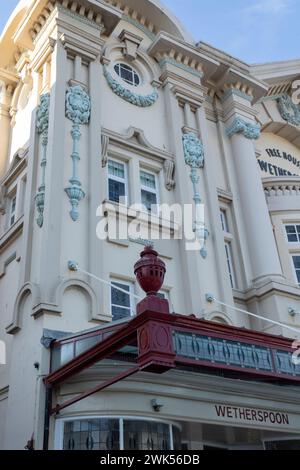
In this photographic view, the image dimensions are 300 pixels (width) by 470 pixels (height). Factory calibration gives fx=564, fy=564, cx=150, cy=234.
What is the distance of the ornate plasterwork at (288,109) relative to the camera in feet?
78.4

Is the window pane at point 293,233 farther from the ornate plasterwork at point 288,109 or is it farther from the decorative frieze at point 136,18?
the decorative frieze at point 136,18

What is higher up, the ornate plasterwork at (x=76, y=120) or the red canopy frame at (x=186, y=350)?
the ornate plasterwork at (x=76, y=120)

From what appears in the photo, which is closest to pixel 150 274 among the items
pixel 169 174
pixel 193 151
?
pixel 169 174

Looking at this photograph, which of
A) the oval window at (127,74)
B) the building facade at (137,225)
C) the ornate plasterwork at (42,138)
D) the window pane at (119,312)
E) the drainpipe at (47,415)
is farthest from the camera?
the oval window at (127,74)

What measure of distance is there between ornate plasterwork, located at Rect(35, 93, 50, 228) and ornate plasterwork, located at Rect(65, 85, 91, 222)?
63 cm

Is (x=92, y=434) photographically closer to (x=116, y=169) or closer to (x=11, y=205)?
(x=116, y=169)

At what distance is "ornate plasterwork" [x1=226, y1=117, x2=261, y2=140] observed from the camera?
66.2 ft

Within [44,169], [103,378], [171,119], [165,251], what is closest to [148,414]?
[103,378]

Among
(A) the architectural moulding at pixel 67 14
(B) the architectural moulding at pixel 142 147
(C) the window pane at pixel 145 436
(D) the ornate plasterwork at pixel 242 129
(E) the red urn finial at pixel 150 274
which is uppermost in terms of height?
(A) the architectural moulding at pixel 67 14

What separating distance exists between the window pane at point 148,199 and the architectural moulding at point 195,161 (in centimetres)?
124

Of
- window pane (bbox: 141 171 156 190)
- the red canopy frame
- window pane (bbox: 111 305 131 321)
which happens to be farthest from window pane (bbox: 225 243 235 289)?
the red canopy frame

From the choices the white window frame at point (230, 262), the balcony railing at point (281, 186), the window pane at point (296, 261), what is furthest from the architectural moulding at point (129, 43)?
the window pane at point (296, 261)

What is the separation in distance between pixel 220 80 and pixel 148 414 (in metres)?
13.6

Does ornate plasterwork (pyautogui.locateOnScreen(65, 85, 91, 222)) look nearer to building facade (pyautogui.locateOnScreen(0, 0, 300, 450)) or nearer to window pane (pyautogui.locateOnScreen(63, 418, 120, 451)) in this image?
building facade (pyautogui.locateOnScreen(0, 0, 300, 450))
